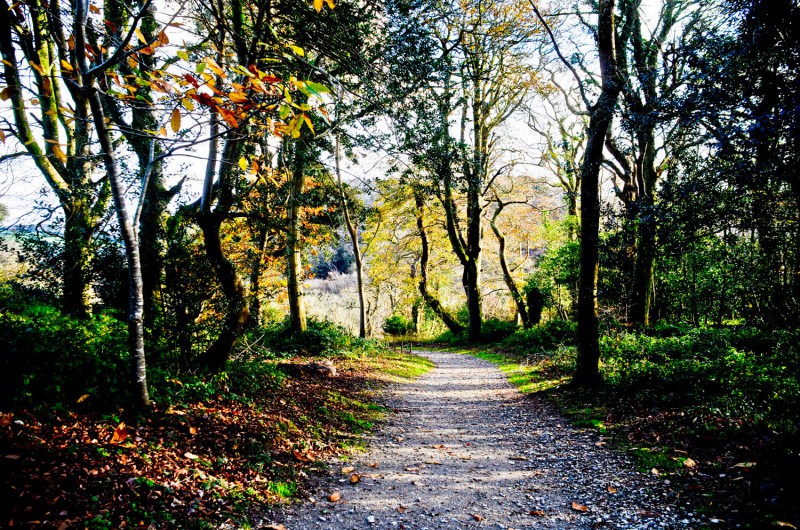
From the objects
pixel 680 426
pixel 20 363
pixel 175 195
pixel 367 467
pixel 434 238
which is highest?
Answer: pixel 434 238

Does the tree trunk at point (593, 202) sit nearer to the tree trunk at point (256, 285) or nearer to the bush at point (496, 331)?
the tree trunk at point (256, 285)

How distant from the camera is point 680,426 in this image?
5441mm

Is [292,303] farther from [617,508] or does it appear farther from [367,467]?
[617,508]

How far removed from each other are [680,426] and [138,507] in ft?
21.4

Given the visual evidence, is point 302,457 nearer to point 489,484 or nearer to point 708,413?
point 489,484

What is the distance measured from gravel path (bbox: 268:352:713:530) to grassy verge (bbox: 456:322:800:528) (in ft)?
1.08

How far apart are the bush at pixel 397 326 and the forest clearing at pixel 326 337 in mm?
15521

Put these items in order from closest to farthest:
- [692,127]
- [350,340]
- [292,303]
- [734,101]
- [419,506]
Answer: [419,506], [734,101], [692,127], [292,303], [350,340]

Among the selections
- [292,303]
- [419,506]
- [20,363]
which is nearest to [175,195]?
[20,363]

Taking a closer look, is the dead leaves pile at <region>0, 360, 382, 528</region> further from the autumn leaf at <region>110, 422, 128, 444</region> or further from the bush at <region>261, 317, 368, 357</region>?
the bush at <region>261, 317, 368, 357</region>

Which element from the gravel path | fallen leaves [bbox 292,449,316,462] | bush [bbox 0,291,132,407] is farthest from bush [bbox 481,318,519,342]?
bush [bbox 0,291,132,407]

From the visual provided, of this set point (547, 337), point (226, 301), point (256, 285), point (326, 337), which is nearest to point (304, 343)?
point (326, 337)

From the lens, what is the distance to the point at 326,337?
42.3ft

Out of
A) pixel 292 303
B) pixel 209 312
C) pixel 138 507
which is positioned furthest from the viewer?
pixel 292 303
